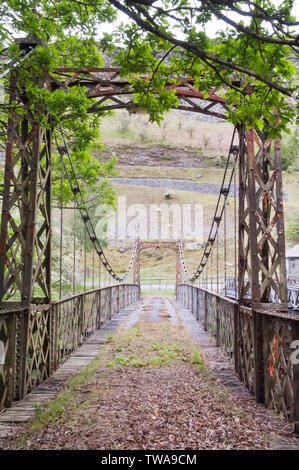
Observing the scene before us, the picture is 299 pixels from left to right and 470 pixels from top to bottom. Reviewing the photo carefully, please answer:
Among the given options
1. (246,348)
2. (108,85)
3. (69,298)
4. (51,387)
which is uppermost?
(108,85)

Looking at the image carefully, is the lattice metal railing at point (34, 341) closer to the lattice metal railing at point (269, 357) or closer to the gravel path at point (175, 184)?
the lattice metal railing at point (269, 357)

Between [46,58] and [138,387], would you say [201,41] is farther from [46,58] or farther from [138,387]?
[138,387]

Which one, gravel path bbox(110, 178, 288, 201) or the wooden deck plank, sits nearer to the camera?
the wooden deck plank

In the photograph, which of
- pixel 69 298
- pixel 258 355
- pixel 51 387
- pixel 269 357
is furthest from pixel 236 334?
pixel 69 298

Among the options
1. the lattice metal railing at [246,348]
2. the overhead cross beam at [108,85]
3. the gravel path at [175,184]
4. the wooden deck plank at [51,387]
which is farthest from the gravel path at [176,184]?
the lattice metal railing at [246,348]

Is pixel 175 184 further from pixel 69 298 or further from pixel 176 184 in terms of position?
pixel 69 298

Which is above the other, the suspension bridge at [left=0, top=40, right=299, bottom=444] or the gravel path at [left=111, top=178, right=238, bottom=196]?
the gravel path at [left=111, top=178, right=238, bottom=196]

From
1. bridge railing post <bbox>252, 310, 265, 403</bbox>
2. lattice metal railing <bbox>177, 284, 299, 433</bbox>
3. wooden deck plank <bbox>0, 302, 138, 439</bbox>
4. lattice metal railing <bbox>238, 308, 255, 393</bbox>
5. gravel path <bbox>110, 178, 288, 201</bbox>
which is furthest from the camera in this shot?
gravel path <bbox>110, 178, 288, 201</bbox>

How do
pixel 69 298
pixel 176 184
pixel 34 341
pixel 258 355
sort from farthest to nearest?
1. pixel 176 184
2. pixel 69 298
3. pixel 34 341
4. pixel 258 355

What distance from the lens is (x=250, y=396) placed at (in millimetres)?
4367

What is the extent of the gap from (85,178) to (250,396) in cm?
792

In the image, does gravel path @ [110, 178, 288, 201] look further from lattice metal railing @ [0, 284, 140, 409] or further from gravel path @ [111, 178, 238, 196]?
lattice metal railing @ [0, 284, 140, 409]

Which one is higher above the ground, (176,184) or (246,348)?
(176,184)

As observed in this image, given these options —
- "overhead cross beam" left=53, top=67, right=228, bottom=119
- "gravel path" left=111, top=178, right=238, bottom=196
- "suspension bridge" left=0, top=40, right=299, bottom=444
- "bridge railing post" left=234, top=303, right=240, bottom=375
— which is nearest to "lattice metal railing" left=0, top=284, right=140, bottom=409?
"suspension bridge" left=0, top=40, right=299, bottom=444
